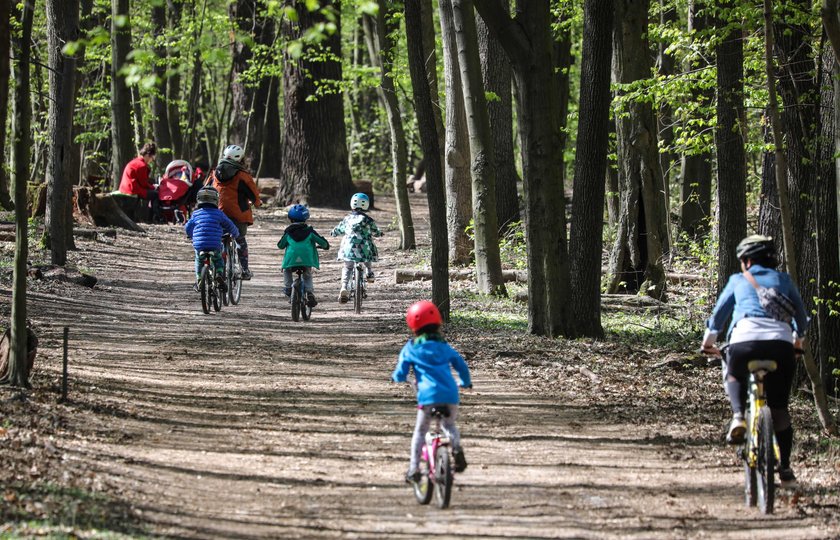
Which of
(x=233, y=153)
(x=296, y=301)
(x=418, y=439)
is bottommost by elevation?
(x=418, y=439)

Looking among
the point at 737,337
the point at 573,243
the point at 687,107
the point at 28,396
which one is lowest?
the point at 28,396

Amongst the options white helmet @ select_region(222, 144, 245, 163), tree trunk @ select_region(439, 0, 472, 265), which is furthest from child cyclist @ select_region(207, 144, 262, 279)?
tree trunk @ select_region(439, 0, 472, 265)

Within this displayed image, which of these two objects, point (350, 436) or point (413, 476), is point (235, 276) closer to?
point (350, 436)

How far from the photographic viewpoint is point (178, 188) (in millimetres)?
26016

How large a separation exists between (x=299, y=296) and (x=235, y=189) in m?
2.21

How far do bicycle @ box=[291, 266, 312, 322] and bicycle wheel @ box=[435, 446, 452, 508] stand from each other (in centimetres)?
845

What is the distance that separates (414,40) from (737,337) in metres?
7.97

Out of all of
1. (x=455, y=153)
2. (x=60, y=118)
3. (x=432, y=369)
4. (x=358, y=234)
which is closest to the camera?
(x=432, y=369)

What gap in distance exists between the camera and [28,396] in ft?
30.0

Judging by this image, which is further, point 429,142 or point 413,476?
point 429,142

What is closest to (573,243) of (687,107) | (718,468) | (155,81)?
(687,107)

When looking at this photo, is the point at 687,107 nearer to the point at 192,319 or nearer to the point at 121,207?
the point at 192,319

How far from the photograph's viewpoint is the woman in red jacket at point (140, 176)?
82.8 feet

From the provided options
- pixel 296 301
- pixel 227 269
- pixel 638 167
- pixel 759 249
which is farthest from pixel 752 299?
pixel 638 167
